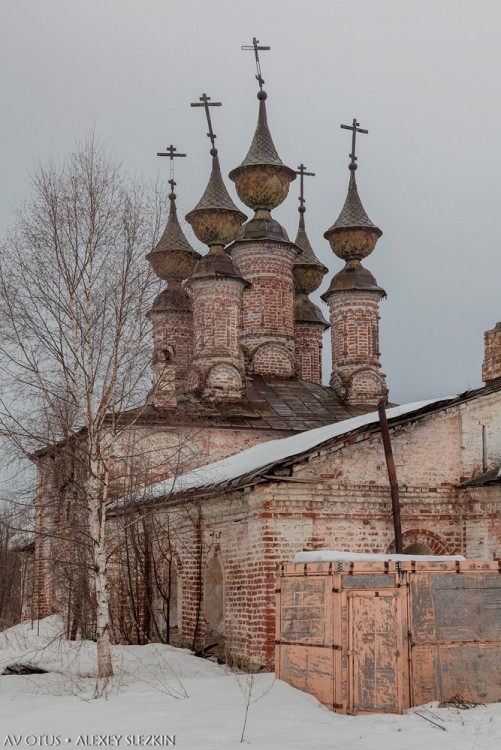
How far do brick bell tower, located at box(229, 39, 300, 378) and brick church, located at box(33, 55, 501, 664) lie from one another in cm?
4

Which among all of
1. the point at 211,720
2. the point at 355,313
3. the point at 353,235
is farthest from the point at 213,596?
the point at 353,235

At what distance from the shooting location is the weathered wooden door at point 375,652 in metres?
8.91

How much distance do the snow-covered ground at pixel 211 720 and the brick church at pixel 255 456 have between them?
6.31 ft

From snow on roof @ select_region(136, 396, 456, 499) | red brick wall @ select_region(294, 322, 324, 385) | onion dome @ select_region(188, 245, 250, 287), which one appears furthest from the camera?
red brick wall @ select_region(294, 322, 324, 385)

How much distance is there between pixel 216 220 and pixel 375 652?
18.6 m

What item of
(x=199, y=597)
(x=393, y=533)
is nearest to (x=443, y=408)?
(x=393, y=533)

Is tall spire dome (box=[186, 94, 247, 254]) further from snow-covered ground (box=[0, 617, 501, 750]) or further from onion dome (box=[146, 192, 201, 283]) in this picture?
snow-covered ground (box=[0, 617, 501, 750])

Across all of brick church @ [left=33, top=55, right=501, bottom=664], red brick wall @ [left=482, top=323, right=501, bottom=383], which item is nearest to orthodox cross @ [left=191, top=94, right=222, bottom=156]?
brick church @ [left=33, top=55, right=501, bottom=664]

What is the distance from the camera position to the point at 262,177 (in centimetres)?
2756

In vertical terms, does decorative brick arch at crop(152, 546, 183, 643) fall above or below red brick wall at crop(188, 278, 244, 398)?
below

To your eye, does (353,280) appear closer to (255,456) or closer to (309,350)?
(309,350)

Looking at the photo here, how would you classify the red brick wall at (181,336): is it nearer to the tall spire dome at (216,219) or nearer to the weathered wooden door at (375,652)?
the tall spire dome at (216,219)

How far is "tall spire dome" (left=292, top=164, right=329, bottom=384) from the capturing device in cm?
2988

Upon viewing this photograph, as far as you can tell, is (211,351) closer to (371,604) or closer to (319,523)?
(319,523)
